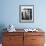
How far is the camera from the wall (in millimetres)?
4059

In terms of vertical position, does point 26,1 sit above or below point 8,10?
above

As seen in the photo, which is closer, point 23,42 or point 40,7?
point 23,42

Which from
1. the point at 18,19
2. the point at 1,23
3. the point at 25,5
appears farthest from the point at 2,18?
the point at 25,5

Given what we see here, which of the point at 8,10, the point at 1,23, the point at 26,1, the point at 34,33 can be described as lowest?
the point at 34,33

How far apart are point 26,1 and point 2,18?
0.94 metres

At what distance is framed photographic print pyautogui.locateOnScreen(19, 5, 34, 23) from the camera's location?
407cm

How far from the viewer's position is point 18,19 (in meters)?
4.09

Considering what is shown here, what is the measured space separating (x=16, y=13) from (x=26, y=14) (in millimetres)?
321

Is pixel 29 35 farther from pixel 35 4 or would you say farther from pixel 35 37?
pixel 35 4

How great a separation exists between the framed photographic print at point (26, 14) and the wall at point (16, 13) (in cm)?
10

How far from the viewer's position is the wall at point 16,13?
4.06 metres

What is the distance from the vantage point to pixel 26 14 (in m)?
4.10

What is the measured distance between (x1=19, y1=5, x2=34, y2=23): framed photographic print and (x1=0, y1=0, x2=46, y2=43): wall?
10 centimetres

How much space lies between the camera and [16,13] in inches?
161
